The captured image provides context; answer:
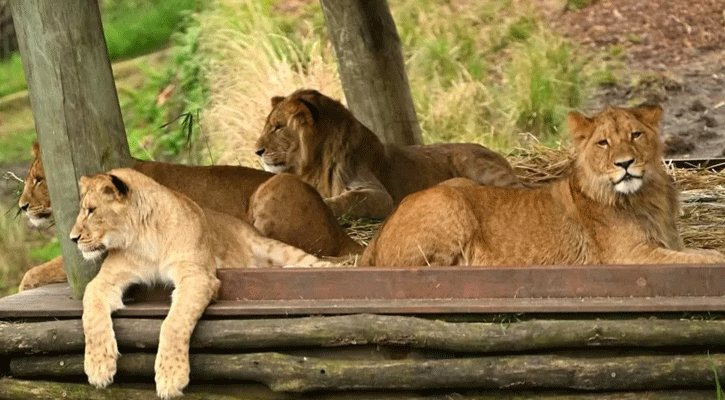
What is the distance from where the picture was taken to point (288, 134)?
8.56 m

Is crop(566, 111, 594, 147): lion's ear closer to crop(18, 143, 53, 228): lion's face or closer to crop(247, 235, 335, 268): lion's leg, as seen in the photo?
crop(247, 235, 335, 268): lion's leg

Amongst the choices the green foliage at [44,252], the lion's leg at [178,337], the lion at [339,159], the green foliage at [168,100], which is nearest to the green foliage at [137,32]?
the green foliage at [168,100]

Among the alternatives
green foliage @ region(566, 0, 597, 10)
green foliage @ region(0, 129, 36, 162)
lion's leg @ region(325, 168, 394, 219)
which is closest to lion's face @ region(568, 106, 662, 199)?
lion's leg @ region(325, 168, 394, 219)

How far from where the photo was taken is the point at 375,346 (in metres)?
5.93

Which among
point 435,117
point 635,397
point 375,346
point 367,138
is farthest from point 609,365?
point 435,117

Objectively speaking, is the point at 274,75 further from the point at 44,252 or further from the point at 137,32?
the point at 137,32

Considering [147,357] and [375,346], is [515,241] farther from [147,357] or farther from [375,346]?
[147,357]

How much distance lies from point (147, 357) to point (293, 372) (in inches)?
23.7

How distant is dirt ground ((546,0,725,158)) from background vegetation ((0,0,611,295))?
36 centimetres

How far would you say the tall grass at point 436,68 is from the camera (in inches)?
537

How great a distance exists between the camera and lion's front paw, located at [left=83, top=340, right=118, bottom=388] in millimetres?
5879

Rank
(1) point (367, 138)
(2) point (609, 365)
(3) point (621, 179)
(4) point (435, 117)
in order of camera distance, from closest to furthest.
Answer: (2) point (609, 365) → (3) point (621, 179) → (1) point (367, 138) → (4) point (435, 117)

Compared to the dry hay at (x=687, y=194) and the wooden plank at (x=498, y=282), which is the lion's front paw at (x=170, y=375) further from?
the dry hay at (x=687, y=194)

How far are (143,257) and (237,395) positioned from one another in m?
0.70
